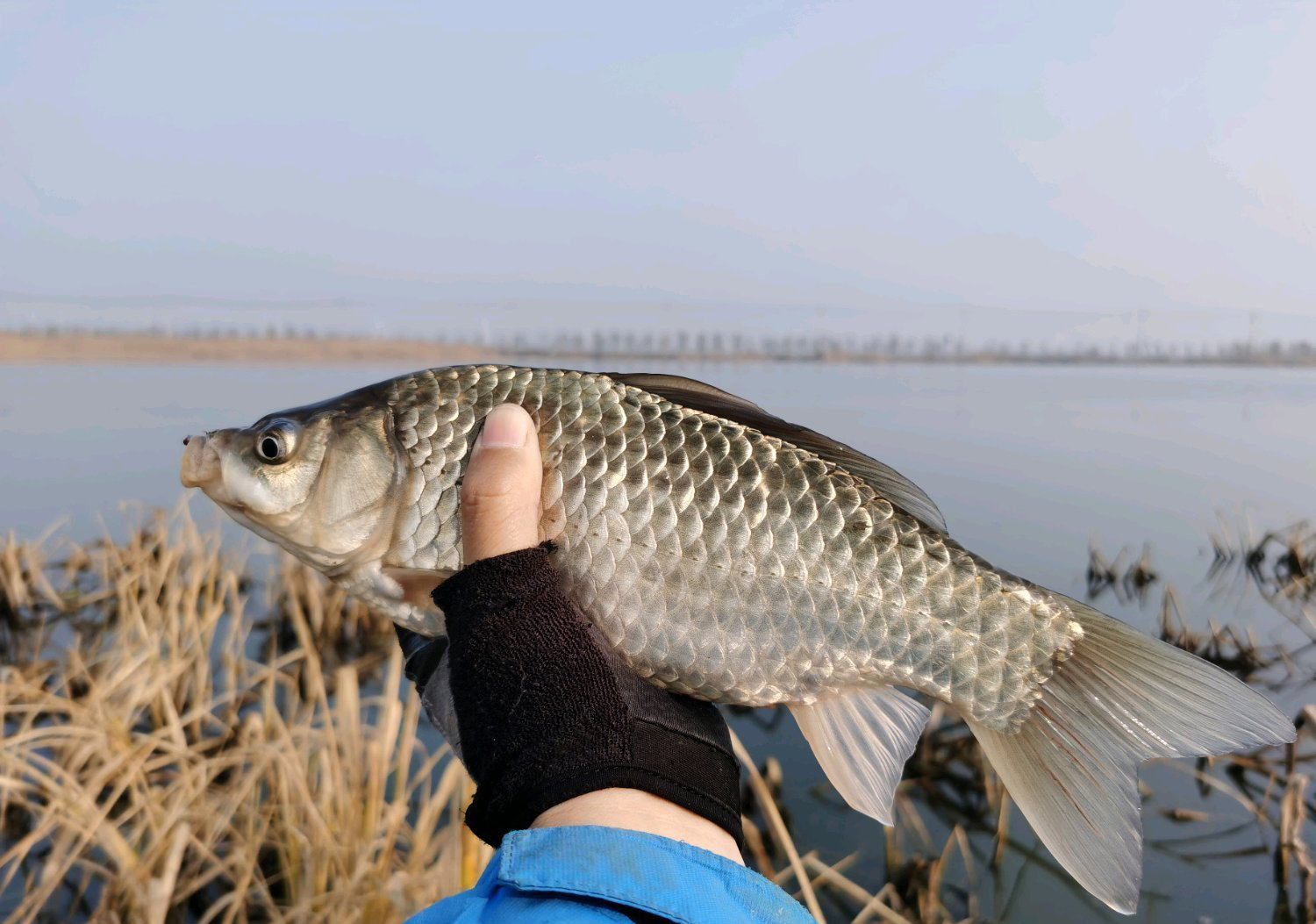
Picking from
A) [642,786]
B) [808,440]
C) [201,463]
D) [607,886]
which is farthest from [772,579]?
[201,463]

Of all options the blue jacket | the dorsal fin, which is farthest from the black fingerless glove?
the dorsal fin

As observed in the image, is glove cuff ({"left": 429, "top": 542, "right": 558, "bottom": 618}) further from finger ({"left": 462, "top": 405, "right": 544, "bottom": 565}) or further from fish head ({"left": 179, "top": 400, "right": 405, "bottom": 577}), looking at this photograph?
fish head ({"left": 179, "top": 400, "right": 405, "bottom": 577})

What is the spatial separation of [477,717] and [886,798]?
0.82 m

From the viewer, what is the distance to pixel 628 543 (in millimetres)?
1679

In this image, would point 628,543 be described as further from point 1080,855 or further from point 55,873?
point 55,873

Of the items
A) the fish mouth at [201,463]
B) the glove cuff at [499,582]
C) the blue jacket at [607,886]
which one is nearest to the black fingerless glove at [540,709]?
the glove cuff at [499,582]

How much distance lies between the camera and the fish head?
1819mm

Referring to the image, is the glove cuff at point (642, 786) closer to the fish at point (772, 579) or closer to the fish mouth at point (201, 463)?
the fish at point (772, 579)

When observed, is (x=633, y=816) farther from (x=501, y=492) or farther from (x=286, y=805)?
(x=286, y=805)

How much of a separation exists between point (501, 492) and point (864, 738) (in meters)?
0.88

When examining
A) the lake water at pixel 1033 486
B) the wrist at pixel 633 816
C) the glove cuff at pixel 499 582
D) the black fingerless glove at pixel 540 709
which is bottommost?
the lake water at pixel 1033 486

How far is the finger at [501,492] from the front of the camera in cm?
161

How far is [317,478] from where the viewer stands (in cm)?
187

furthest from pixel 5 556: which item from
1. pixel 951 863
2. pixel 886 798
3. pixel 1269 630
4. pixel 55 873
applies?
pixel 1269 630
